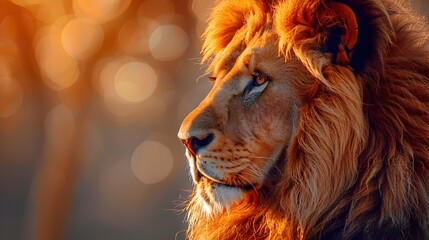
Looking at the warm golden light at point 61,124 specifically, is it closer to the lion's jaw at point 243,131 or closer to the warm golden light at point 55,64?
the warm golden light at point 55,64

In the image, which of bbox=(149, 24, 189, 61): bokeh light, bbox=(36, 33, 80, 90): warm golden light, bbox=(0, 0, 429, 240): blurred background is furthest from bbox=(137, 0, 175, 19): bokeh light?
bbox=(36, 33, 80, 90): warm golden light

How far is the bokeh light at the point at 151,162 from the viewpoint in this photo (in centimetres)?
1825

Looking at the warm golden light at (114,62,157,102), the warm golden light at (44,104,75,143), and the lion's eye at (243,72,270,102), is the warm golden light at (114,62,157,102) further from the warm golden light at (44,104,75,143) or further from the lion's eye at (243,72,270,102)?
the lion's eye at (243,72,270,102)

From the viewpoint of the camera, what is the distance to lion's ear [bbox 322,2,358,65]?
9.42 feet

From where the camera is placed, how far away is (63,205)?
10703 millimetres

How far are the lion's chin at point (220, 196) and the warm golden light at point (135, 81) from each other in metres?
10.6

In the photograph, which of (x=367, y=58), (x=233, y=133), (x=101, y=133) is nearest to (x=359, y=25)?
(x=367, y=58)

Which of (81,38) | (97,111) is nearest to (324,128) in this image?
(81,38)

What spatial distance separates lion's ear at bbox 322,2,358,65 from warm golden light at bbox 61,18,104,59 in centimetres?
764

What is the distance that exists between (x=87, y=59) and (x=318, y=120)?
7966 mm

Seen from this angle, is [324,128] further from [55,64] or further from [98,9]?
[55,64]

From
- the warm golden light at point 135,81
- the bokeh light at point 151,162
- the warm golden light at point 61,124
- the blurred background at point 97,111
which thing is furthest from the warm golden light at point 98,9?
the bokeh light at point 151,162

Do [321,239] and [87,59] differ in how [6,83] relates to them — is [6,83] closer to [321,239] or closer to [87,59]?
[87,59]

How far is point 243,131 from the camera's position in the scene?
2.96 meters
